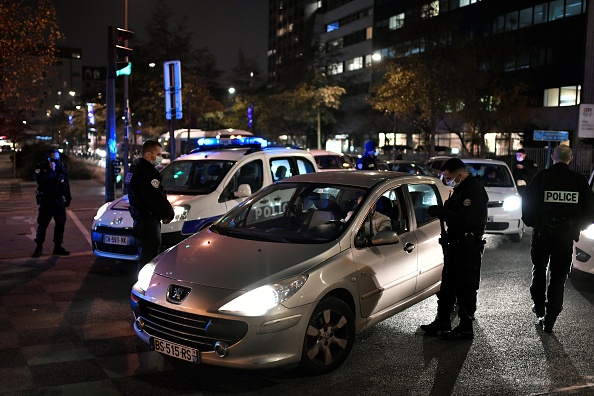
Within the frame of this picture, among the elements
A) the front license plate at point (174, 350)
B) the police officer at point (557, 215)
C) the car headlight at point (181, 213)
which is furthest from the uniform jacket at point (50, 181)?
the police officer at point (557, 215)

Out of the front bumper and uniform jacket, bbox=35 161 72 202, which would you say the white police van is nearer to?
uniform jacket, bbox=35 161 72 202

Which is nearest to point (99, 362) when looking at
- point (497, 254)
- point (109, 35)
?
point (497, 254)

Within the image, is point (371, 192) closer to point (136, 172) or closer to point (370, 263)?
point (370, 263)

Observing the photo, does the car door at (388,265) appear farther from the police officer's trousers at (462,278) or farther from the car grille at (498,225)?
the car grille at (498,225)

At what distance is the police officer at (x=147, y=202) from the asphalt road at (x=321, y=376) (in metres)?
0.80

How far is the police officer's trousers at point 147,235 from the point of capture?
672 cm

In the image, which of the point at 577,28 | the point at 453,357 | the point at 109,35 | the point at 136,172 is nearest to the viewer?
the point at 453,357

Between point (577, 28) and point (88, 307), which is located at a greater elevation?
point (577, 28)

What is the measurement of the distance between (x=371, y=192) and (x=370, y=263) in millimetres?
727

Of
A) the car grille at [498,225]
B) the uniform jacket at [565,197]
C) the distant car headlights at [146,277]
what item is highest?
the uniform jacket at [565,197]

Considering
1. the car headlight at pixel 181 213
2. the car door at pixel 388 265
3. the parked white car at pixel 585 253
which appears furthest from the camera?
the car headlight at pixel 181 213

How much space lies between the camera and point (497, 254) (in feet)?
34.0

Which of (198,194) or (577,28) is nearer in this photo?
(198,194)

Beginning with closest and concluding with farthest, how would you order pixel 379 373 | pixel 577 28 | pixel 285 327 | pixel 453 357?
pixel 285 327 < pixel 379 373 < pixel 453 357 < pixel 577 28
